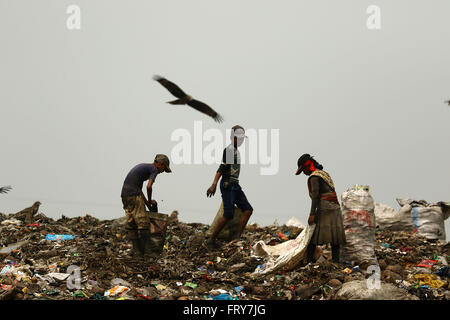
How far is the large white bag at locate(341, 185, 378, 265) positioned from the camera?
7559mm

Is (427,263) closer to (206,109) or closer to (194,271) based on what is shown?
(194,271)

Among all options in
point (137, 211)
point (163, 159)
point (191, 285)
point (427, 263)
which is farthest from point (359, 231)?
point (137, 211)

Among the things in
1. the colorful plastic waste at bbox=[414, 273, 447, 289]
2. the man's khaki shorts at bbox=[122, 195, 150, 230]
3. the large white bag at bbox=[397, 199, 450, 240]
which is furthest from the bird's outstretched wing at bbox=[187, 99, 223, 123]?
the large white bag at bbox=[397, 199, 450, 240]

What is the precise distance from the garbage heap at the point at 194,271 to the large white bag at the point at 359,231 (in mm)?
187

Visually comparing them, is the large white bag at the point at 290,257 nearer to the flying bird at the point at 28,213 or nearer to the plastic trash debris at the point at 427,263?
the plastic trash debris at the point at 427,263

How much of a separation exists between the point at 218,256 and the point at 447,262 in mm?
4032

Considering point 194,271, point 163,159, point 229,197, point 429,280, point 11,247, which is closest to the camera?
point 429,280

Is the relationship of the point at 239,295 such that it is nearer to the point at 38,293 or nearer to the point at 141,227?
the point at 141,227

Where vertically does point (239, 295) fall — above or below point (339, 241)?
below

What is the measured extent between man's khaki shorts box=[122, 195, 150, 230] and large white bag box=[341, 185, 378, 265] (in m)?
3.28

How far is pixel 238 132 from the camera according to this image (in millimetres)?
9156

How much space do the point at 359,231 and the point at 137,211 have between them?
361 centimetres

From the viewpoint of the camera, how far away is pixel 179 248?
944 cm
